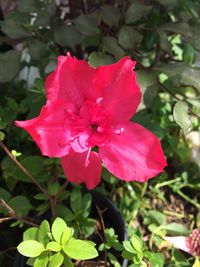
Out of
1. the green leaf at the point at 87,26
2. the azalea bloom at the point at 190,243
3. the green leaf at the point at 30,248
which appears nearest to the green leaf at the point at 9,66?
the green leaf at the point at 87,26

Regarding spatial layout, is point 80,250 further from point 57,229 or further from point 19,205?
point 19,205

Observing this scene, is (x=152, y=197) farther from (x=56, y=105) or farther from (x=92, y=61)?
(x=56, y=105)

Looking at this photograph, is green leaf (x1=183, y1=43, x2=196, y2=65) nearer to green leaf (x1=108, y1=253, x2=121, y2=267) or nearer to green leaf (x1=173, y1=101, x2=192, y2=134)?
green leaf (x1=173, y1=101, x2=192, y2=134)

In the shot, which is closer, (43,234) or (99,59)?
(43,234)

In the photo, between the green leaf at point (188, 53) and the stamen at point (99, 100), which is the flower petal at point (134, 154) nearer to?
the stamen at point (99, 100)

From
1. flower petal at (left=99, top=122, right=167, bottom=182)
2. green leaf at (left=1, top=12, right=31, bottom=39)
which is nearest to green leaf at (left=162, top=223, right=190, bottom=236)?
flower petal at (left=99, top=122, right=167, bottom=182)

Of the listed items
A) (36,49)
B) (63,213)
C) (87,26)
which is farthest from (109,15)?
(63,213)

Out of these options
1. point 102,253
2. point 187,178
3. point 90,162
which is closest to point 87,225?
point 102,253
